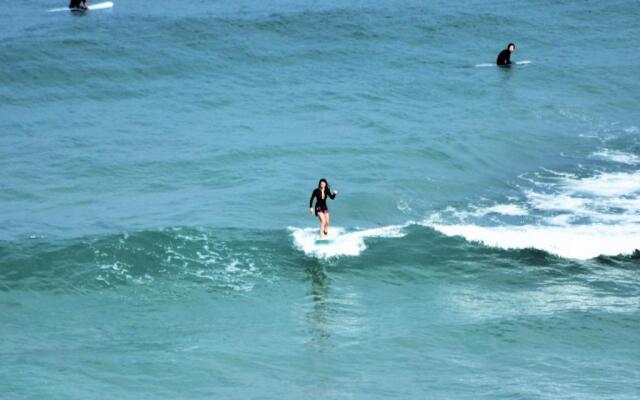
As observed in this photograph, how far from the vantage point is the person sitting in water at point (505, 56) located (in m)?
53.2

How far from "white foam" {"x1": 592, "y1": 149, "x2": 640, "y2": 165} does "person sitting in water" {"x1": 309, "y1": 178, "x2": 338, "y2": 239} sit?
1489 centimetres

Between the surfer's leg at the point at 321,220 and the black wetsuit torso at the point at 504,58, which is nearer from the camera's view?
the surfer's leg at the point at 321,220

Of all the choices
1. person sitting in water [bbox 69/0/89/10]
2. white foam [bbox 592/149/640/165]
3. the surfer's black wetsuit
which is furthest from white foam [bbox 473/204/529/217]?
person sitting in water [bbox 69/0/89/10]

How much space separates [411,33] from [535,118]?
1274 cm

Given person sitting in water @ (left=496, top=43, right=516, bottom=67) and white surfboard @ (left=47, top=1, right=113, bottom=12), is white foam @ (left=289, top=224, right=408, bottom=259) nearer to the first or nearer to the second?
person sitting in water @ (left=496, top=43, right=516, bottom=67)

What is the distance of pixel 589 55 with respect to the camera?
56.3 m

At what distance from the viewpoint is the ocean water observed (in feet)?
84.9

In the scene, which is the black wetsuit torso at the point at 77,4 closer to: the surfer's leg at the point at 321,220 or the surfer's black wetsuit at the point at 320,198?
the surfer's leg at the point at 321,220

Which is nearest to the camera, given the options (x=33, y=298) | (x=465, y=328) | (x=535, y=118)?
(x=465, y=328)

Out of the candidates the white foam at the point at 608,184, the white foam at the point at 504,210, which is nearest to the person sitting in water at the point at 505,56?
the white foam at the point at 608,184

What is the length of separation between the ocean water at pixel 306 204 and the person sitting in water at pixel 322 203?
2.43 feet

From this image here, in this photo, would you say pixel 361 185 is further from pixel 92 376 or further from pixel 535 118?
pixel 92 376

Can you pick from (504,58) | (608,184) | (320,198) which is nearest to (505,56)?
(504,58)

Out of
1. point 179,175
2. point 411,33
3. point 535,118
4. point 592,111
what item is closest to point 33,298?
point 179,175
